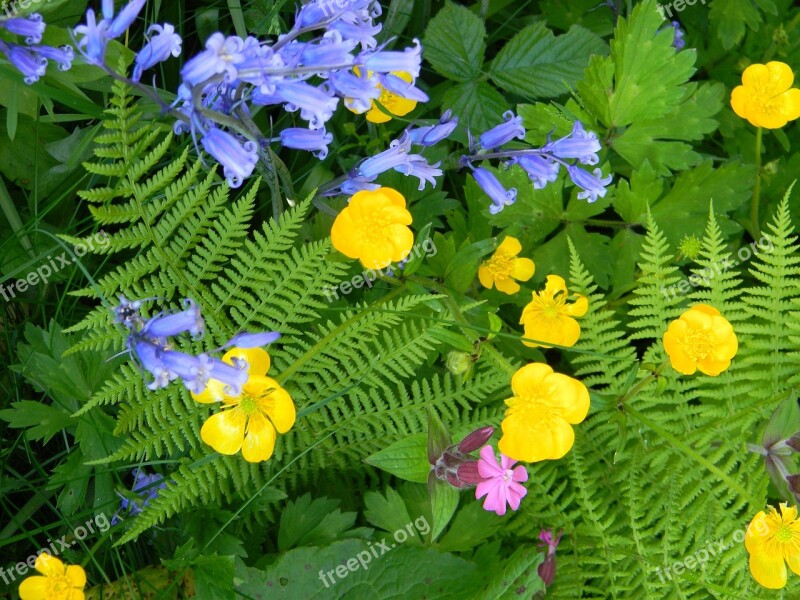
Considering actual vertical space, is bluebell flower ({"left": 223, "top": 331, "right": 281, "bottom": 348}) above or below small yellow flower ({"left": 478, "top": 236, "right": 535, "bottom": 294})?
above

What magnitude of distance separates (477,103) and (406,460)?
154cm

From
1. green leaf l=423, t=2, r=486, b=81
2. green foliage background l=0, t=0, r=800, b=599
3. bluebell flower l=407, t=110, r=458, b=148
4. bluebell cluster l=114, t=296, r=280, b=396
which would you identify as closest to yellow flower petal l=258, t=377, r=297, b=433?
green foliage background l=0, t=0, r=800, b=599

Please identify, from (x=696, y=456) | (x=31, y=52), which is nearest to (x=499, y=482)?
(x=696, y=456)

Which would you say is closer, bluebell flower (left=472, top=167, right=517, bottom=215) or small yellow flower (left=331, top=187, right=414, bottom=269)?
small yellow flower (left=331, top=187, right=414, bottom=269)

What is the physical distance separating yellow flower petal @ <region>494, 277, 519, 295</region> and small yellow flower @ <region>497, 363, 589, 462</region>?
27.3 inches

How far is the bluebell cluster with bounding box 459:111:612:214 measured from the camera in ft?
7.29

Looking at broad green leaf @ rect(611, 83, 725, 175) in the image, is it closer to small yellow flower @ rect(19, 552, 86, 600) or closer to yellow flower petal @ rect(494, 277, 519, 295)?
yellow flower petal @ rect(494, 277, 519, 295)

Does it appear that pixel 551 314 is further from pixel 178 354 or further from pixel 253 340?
pixel 178 354

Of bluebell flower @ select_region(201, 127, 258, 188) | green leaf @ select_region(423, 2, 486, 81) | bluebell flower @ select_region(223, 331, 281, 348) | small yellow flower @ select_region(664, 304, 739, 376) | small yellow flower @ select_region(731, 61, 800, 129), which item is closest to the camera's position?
bluebell flower @ select_region(201, 127, 258, 188)

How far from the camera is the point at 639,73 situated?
2738mm

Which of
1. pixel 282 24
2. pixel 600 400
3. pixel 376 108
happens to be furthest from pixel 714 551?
pixel 282 24

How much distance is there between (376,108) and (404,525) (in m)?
1.47

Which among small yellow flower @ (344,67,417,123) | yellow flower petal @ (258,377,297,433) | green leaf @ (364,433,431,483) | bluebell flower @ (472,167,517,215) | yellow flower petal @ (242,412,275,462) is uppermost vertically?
small yellow flower @ (344,67,417,123)

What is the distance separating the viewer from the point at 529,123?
2846 millimetres
